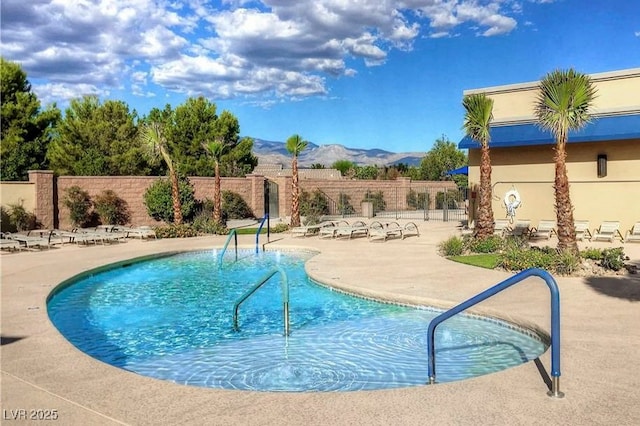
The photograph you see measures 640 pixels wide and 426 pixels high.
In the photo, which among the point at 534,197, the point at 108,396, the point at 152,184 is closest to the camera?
the point at 108,396

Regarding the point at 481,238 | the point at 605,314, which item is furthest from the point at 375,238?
the point at 605,314

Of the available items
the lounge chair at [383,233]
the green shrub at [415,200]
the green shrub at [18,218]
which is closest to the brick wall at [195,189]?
the green shrub at [415,200]

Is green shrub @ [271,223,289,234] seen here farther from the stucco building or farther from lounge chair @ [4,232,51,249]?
lounge chair @ [4,232,51,249]

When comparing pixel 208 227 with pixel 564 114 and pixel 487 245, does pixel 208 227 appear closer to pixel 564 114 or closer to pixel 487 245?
pixel 487 245

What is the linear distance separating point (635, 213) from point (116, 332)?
17576mm

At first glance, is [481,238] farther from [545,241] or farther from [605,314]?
[605,314]

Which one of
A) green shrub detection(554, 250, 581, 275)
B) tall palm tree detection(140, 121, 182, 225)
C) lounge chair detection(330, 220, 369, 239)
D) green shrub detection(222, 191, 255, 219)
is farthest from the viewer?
green shrub detection(222, 191, 255, 219)

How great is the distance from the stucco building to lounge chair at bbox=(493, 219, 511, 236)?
89 cm

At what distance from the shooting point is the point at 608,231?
746 inches

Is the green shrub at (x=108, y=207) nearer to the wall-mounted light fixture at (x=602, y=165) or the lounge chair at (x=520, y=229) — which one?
the lounge chair at (x=520, y=229)

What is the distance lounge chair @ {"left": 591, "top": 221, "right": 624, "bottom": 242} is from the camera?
18.7 metres

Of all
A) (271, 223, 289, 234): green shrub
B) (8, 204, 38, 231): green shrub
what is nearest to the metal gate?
(271, 223, 289, 234): green shrub

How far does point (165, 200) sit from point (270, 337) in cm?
1964

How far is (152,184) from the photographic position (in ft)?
93.7
